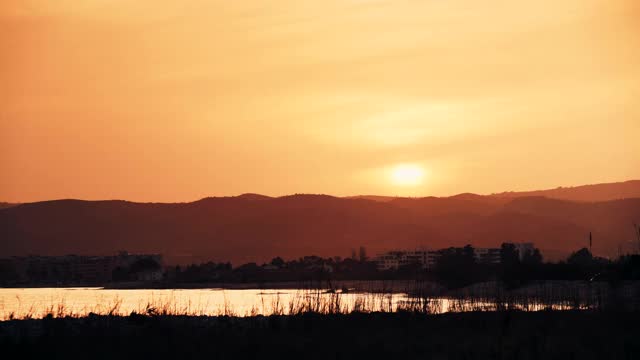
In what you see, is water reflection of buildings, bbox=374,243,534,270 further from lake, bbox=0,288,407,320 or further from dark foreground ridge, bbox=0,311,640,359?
dark foreground ridge, bbox=0,311,640,359

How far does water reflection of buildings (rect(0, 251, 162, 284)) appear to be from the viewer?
144000 millimetres

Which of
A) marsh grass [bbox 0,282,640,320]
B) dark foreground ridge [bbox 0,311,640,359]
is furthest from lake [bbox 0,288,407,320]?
dark foreground ridge [bbox 0,311,640,359]

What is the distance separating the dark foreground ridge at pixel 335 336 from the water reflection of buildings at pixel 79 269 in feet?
374

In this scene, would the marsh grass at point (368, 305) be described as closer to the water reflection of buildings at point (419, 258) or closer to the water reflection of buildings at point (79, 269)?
the water reflection of buildings at point (419, 258)

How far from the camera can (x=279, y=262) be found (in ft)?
527

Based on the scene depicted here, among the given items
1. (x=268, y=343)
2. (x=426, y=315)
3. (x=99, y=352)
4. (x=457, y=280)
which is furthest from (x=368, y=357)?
(x=457, y=280)

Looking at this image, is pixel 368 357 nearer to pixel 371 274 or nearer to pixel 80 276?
pixel 371 274

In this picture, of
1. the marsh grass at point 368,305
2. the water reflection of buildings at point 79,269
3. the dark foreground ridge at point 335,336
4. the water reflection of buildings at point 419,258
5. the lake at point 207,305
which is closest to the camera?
the dark foreground ridge at point 335,336

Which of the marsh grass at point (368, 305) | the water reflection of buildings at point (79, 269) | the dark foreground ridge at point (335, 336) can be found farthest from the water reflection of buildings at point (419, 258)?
the dark foreground ridge at point (335, 336)

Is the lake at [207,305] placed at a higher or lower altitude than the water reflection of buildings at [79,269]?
lower

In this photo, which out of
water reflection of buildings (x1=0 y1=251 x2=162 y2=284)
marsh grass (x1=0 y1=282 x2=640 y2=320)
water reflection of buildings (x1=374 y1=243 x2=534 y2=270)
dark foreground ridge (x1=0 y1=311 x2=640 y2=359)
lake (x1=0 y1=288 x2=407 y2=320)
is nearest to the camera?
dark foreground ridge (x1=0 y1=311 x2=640 y2=359)

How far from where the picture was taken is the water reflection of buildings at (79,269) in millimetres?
144000

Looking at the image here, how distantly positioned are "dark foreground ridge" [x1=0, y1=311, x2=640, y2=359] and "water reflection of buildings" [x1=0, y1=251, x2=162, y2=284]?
114 m

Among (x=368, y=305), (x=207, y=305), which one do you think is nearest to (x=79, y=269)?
(x=207, y=305)
